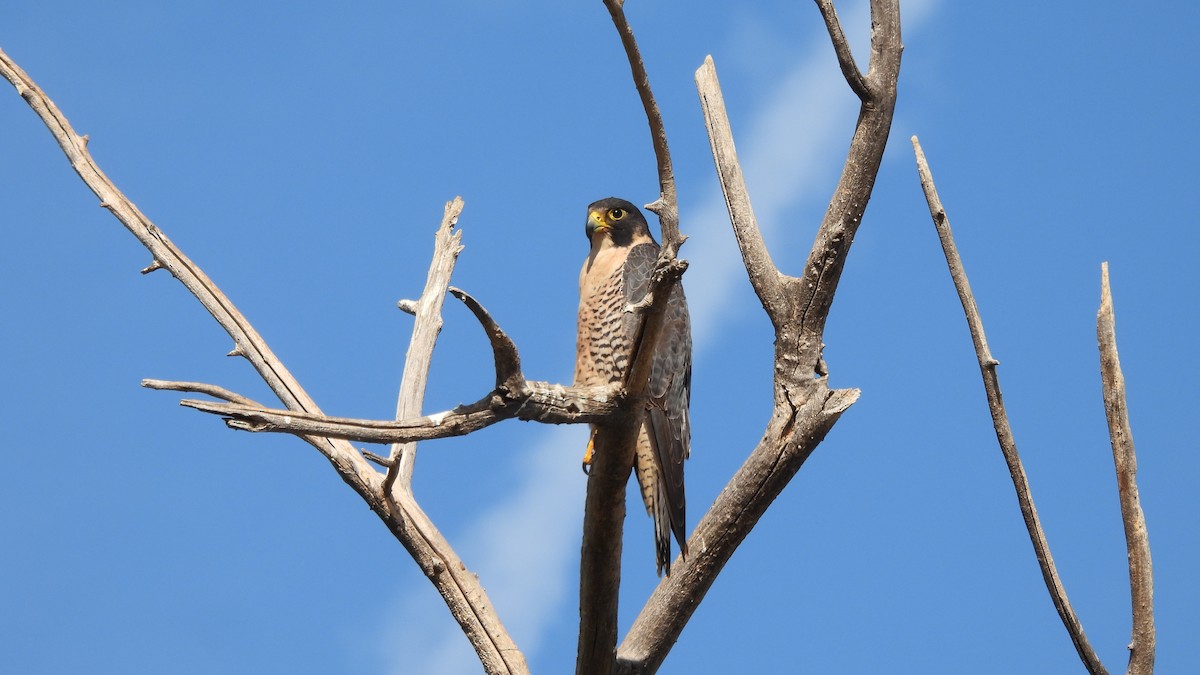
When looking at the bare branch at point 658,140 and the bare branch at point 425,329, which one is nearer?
the bare branch at point 658,140

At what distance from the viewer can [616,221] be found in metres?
4.68

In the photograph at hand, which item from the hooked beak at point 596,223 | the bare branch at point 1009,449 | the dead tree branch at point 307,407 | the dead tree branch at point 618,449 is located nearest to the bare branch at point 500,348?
the dead tree branch at point 618,449

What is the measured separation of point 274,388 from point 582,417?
1.48 meters

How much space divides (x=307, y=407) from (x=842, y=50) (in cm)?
203

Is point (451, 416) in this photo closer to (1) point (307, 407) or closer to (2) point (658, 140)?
(2) point (658, 140)

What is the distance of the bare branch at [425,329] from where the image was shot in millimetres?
3827

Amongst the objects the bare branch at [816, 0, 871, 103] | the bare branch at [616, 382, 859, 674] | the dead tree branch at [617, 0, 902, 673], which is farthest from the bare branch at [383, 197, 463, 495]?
the bare branch at [816, 0, 871, 103]

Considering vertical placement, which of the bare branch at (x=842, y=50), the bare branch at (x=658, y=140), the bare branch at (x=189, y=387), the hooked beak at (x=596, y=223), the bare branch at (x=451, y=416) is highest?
the hooked beak at (x=596, y=223)

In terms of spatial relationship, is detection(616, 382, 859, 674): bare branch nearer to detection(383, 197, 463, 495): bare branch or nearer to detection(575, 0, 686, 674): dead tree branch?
detection(575, 0, 686, 674): dead tree branch

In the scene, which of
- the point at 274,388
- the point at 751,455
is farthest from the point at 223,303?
the point at 751,455

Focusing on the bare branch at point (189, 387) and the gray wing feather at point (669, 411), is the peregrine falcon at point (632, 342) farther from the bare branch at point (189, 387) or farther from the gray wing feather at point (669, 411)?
the bare branch at point (189, 387)

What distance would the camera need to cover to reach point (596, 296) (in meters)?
4.42

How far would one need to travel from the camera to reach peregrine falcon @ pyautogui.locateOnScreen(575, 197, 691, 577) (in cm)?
360

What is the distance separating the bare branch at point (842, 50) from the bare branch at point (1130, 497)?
36.7 inches
